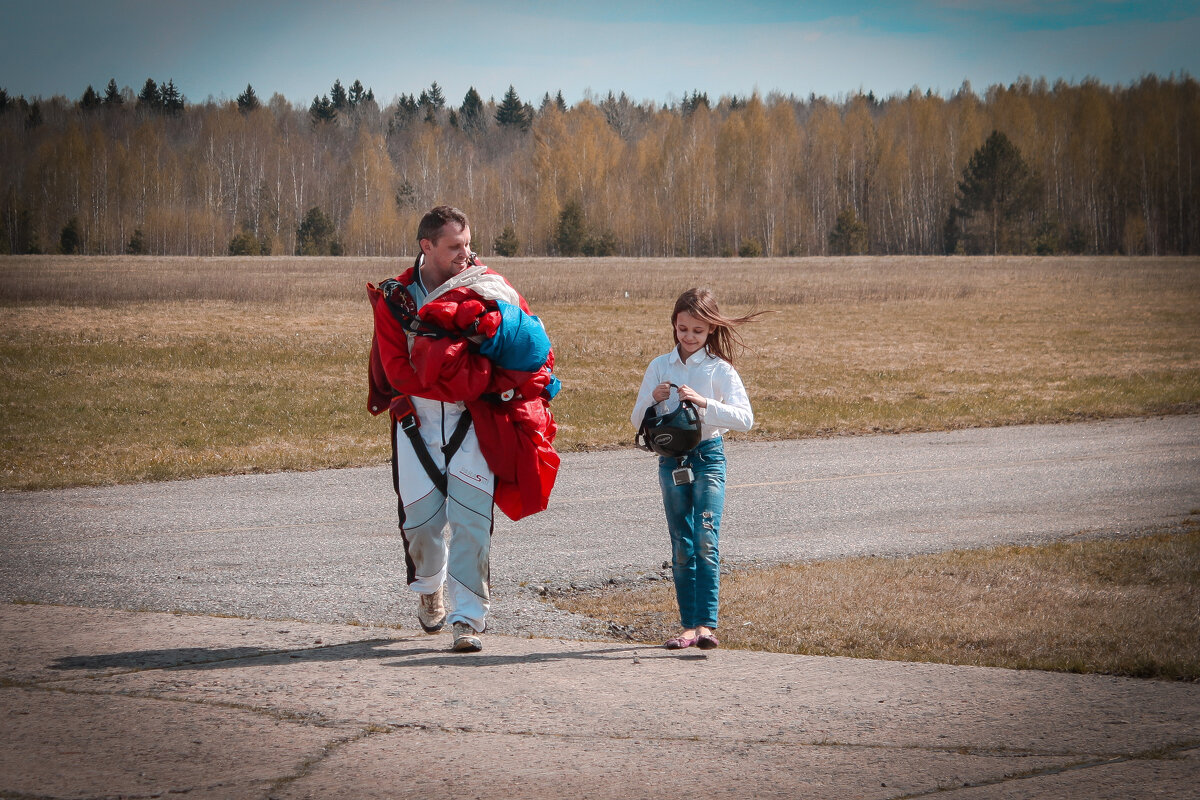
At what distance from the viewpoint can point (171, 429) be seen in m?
14.6

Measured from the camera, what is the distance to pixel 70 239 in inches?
2562

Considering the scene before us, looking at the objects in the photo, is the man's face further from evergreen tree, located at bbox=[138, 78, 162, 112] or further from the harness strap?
evergreen tree, located at bbox=[138, 78, 162, 112]

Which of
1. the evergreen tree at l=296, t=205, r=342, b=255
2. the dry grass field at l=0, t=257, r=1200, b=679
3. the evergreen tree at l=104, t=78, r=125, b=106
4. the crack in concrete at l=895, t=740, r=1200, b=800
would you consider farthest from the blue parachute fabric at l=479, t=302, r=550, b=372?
the evergreen tree at l=104, t=78, r=125, b=106

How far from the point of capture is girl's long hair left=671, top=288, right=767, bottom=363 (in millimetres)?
5160

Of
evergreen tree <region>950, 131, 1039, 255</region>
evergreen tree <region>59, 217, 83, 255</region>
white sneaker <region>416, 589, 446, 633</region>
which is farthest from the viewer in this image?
evergreen tree <region>950, 131, 1039, 255</region>

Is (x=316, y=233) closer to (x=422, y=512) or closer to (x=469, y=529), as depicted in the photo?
(x=422, y=512)

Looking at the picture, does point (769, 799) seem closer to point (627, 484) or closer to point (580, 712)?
point (580, 712)

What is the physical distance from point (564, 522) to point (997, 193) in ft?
266

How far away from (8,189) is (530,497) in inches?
2691

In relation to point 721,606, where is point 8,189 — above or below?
above

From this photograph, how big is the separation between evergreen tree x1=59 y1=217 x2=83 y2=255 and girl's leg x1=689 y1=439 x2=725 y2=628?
68.4 meters

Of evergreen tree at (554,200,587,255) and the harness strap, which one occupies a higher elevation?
evergreen tree at (554,200,587,255)

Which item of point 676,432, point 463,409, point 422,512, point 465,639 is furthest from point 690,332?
point 465,639

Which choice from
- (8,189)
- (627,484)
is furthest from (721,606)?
(8,189)
